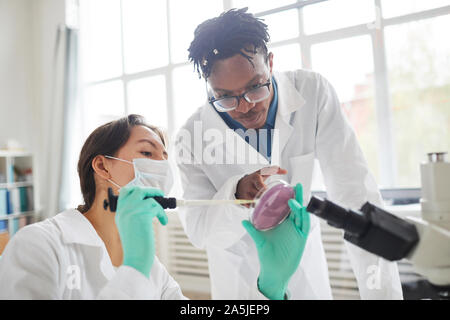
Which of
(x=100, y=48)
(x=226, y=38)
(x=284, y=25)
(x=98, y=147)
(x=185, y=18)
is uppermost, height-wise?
(x=100, y=48)

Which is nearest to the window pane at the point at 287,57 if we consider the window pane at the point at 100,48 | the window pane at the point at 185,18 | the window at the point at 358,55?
the window at the point at 358,55

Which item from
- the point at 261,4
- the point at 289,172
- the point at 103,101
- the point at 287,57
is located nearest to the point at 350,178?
the point at 289,172

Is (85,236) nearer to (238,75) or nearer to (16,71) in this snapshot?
(238,75)

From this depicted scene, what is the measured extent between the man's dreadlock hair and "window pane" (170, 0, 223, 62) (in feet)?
0.23

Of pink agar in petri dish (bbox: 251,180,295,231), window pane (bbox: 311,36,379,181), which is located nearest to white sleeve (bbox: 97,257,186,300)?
pink agar in petri dish (bbox: 251,180,295,231)

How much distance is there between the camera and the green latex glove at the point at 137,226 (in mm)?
654

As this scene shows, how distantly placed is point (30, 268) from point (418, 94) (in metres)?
1.70

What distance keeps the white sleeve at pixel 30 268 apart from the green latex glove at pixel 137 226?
0.20 m

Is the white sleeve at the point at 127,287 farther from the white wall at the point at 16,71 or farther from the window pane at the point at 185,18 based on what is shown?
the white wall at the point at 16,71

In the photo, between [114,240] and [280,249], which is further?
[114,240]

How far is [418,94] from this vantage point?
62.9 inches

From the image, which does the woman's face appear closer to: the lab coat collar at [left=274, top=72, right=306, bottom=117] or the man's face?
the man's face
